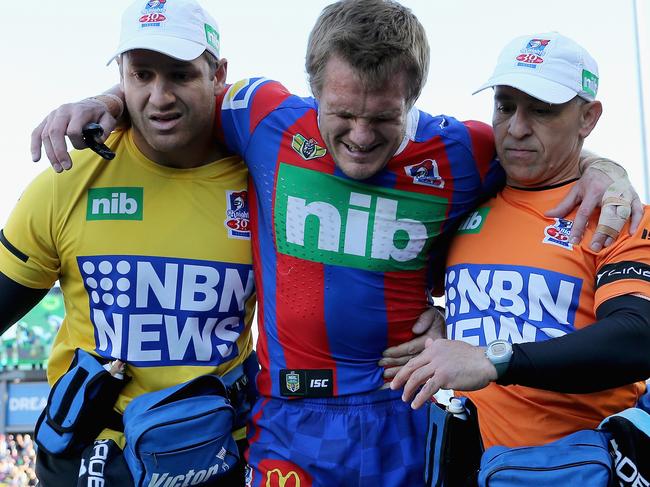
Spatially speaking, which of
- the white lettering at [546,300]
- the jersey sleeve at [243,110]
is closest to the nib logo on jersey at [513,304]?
the white lettering at [546,300]

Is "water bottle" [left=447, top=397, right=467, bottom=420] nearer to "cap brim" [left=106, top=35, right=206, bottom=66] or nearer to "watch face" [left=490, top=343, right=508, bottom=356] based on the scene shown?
"watch face" [left=490, top=343, right=508, bottom=356]

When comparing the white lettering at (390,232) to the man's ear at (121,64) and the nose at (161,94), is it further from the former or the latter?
the man's ear at (121,64)

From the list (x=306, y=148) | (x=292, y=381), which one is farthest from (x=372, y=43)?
(x=292, y=381)

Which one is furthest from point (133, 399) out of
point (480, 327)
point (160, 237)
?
point (480, 327)

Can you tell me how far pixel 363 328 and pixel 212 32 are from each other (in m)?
1.18

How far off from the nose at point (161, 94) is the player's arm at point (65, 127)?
15cm

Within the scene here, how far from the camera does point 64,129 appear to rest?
2533 mm

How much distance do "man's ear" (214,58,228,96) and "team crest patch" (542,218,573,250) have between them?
127cm

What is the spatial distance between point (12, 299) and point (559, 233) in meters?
1.84

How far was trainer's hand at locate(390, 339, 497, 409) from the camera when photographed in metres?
2.07

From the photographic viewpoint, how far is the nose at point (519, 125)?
266 cm

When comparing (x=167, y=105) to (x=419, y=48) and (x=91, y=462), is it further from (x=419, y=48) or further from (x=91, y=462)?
(x=91, y=462)

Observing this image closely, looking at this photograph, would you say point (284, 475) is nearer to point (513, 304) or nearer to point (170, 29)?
point (513, 304)

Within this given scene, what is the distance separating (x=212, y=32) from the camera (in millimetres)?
2891
